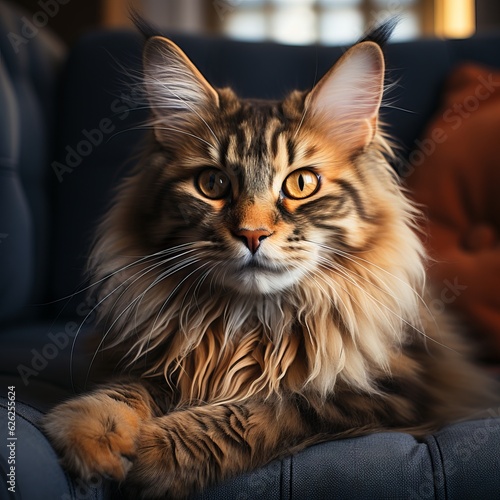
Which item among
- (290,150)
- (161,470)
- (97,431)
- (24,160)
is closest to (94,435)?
(97,431)

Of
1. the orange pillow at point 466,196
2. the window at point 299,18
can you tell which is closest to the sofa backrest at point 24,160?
the orange pillow at point 466,196

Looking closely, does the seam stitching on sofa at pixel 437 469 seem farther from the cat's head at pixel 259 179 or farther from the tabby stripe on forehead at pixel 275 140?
the tabby stripe on forehead at pixel 275 140

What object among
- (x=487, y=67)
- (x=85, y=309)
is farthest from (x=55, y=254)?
(x=487, y=67)

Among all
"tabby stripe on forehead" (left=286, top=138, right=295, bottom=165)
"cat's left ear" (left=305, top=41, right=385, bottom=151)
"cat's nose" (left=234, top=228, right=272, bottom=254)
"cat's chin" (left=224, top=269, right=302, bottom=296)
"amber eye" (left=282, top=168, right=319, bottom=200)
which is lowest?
"cat's chin" (left=224, top=269, right=302, bottom=296)

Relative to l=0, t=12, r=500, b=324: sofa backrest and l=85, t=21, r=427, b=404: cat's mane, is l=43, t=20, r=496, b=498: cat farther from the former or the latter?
l=0, t=12, r=500, b=324: sofa backrest

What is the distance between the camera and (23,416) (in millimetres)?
994

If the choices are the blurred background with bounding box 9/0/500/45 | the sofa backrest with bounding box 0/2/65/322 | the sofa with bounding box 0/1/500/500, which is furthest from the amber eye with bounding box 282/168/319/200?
the blurred background with bounding box 9/0/500/45

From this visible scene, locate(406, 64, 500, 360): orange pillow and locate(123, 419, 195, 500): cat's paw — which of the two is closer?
locate(123, 419, 195, 500): cat's paw

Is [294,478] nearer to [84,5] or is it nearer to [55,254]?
[55,254]

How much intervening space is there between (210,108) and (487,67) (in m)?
1.21

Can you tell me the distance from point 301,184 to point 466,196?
0.84 metres

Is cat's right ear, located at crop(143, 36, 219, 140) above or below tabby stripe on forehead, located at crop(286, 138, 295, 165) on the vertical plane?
above

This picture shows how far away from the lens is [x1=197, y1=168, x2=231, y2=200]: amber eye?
3.82 ft

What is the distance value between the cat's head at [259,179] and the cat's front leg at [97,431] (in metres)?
0.28
